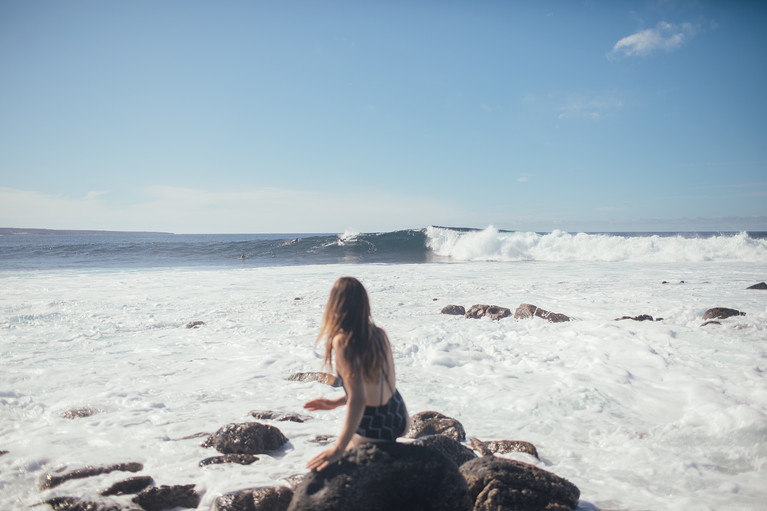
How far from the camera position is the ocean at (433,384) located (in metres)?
3.52

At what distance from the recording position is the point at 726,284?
1438 cm

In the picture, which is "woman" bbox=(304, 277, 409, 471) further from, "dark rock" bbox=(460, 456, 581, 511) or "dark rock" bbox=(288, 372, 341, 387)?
"dark rock" bbox=(288, 372, 341, 387)

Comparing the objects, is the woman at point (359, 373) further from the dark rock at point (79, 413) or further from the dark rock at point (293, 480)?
the dark rock at point (79, 413)

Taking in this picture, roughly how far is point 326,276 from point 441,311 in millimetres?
9420

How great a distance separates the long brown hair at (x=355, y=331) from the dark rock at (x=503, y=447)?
1960mm

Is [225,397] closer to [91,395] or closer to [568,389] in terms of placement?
[91,395]

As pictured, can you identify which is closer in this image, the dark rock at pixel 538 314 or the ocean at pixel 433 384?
the ocean at pixel 433 384

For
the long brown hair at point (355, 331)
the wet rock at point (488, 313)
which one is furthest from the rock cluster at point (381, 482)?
the wet rock at point (488, 313)

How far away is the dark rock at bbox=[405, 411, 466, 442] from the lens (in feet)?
13.0

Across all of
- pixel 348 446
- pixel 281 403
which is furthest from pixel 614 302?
pixel 348 446

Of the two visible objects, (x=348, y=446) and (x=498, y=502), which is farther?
(x=498, y=502)

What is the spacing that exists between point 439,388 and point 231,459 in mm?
2814


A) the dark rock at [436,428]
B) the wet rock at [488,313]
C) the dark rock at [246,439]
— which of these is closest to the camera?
the dark rock at [246,439]

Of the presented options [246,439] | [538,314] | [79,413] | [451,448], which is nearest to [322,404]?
[451,448]
